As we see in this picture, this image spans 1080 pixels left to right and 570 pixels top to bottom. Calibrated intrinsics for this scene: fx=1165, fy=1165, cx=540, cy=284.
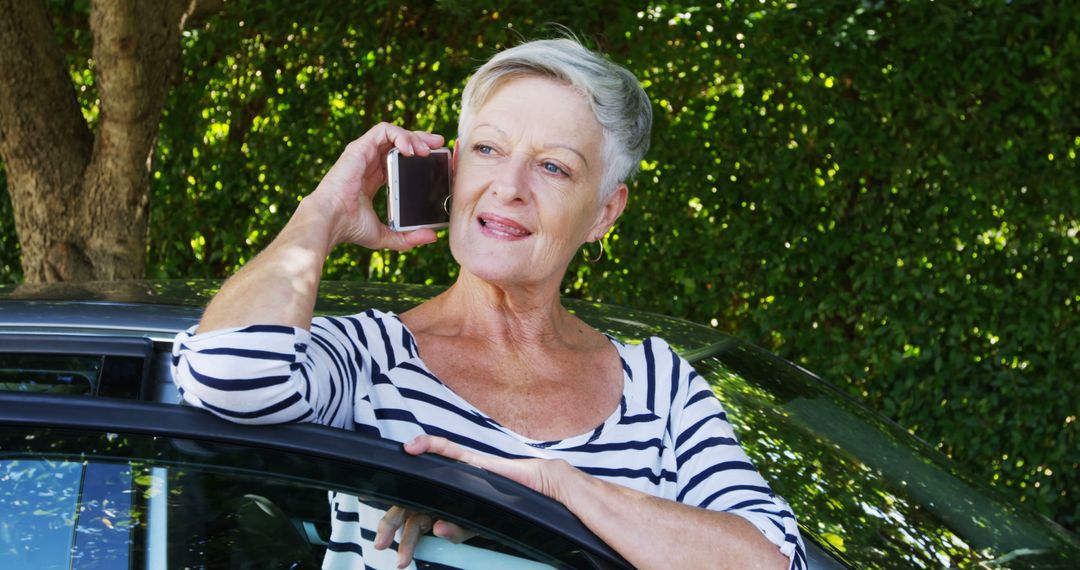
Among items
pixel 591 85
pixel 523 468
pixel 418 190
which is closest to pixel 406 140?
pixel 418 190

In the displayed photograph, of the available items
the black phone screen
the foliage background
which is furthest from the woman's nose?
the foliage background

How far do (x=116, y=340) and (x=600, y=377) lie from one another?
33.8 inches

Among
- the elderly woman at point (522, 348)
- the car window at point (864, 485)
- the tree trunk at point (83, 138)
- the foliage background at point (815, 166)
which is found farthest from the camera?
the foliage background at point (815, 166)

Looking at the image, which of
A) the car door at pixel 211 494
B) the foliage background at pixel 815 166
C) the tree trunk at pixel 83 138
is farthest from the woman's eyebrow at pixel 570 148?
the tree trunk at pixel 83 138

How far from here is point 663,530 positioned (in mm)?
1634

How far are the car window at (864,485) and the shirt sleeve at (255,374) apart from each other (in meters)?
1.05

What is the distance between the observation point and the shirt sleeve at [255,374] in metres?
1.54

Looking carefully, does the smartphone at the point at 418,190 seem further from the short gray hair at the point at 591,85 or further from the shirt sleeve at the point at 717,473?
the shirt sleeve at the point at 717,473

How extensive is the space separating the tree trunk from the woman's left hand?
124 inches

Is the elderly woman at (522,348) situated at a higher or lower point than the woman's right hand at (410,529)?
higher

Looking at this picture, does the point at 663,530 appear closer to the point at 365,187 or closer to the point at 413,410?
the point at 413,410

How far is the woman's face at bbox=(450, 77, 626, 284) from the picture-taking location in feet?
6.55

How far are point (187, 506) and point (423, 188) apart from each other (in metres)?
0.73

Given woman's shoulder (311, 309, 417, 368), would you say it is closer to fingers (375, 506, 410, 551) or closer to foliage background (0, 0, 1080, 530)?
fingers (375, 506, 410, 551)
